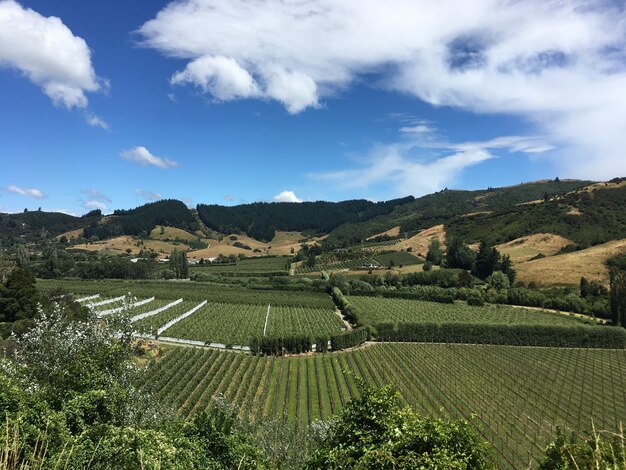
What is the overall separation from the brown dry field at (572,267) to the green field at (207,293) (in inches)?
2675

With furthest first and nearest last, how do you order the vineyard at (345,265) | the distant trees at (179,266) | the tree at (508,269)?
the vineyard at (345,265), the distant trees at (179,266), the tree at (508,269)

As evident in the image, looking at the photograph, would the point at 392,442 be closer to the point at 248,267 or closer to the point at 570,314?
the point at 570,314

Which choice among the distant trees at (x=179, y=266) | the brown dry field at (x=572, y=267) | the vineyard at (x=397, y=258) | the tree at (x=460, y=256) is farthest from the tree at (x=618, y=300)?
the distant trees at (x=179, y=266)

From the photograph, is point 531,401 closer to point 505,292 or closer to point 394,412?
point 394,412

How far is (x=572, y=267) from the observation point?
124m

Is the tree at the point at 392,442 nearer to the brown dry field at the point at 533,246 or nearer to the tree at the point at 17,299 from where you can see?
the tree at the point at 17,299

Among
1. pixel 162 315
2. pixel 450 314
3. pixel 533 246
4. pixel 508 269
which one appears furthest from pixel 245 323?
pixel 533 246

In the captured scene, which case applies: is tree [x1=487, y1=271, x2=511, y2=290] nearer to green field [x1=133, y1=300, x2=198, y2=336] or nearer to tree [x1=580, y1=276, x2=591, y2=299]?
tree [x1=580, y1=276, x2=591, y2=299]

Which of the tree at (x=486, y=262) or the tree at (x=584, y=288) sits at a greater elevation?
the tree at (x=486, y=262)

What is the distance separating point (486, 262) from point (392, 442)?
136765mm

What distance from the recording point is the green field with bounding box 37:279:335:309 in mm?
109262

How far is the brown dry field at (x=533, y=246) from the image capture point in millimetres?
152975

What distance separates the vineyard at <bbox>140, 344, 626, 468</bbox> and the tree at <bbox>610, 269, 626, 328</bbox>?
18.8 metres

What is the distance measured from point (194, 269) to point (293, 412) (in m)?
140
